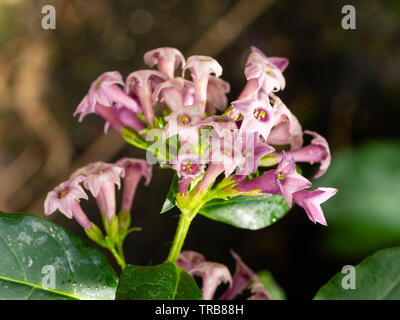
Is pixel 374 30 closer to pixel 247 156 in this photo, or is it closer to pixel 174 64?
pixel 174 64

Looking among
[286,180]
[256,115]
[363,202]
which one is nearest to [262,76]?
[256,115]

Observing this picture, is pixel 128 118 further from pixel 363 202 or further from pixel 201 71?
pixel 363 202

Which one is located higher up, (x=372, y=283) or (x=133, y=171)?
(x=133, y=171)

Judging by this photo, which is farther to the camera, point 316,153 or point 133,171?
point 133,171

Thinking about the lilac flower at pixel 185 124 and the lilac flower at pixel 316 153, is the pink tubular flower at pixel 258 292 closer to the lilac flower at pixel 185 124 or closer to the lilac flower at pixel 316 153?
the lilac flower at pixel 316 153

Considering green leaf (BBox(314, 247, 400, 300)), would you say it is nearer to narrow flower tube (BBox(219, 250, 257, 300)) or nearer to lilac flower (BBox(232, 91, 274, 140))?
narrow flower tube (BBox(219, 250, 257, 300))

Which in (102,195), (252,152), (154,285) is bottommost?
(154,285)

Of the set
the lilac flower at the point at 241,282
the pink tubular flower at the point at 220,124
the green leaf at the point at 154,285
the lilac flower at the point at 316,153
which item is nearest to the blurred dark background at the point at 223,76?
the lilac flower at the point at 241,282
